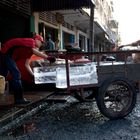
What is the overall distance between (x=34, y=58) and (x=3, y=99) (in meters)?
1.44

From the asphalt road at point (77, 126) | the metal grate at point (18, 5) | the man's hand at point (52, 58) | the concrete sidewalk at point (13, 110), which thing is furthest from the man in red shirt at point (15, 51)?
the metal grate at point (18, 5)

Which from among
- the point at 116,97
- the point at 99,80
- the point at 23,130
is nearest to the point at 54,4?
the point at 99,80

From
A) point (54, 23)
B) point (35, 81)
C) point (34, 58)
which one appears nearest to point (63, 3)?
point (54, 23)

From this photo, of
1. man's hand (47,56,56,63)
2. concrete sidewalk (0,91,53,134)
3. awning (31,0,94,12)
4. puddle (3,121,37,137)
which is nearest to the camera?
puddle (3,121,37,137)

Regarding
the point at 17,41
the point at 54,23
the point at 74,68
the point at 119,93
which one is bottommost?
the point at 119,93

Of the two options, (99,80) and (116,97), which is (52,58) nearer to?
(99,80)

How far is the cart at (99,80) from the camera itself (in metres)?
7.60

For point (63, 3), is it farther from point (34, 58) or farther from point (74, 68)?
point (74, 68)

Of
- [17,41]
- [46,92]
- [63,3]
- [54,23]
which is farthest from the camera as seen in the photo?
[54,23]

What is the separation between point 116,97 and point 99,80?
1.50ft

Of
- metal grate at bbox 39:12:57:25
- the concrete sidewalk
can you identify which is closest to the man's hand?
the concrete sidewalk

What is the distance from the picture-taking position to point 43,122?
7.51 metres

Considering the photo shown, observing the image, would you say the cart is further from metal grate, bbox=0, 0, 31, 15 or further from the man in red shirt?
metal grate, bbox=0, 0, 31, 15

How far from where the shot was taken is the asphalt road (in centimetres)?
627
